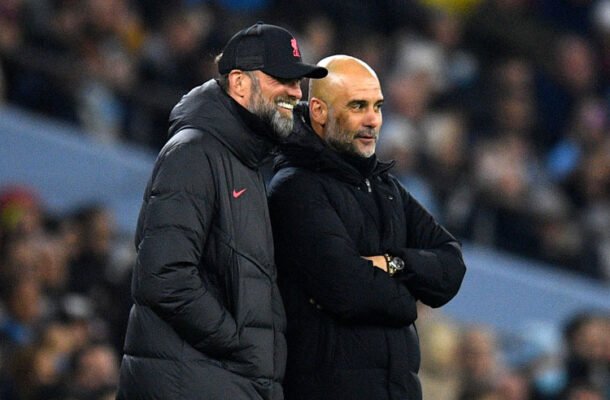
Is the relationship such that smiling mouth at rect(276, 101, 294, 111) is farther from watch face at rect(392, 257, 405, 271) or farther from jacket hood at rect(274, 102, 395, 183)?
watch face at rect(392, 257, 405, 271)

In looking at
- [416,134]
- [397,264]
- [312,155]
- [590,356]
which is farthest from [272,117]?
[416,134]

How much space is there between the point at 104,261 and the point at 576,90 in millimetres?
5932

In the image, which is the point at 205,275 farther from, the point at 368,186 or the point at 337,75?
the point at 337,75

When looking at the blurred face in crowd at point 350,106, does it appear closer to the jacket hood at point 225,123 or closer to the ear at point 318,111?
the ear at point 318,111

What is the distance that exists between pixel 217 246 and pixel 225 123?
0.37m

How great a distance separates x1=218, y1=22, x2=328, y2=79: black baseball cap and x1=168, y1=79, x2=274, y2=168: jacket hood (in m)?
0.10

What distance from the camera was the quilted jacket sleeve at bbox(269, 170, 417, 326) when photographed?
15.9 feet

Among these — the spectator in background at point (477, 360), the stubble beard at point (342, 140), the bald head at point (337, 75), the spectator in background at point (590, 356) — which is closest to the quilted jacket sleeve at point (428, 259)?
the stubble beard at point (342, 140)

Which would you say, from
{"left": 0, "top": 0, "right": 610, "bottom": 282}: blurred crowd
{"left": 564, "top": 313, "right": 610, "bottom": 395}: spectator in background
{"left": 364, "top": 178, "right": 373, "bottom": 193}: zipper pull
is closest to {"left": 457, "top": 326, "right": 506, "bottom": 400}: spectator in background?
{"left": 564, "top": 313, "right": 610, "bottom": 395}: spectator in background

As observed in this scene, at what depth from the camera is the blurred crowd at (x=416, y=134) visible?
813cm

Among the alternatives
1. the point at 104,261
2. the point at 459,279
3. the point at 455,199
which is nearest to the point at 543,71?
the point at 455,199

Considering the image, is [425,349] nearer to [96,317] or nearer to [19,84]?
[96,317]

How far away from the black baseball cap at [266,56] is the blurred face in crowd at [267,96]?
0.03 meters

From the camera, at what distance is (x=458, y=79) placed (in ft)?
42.9
